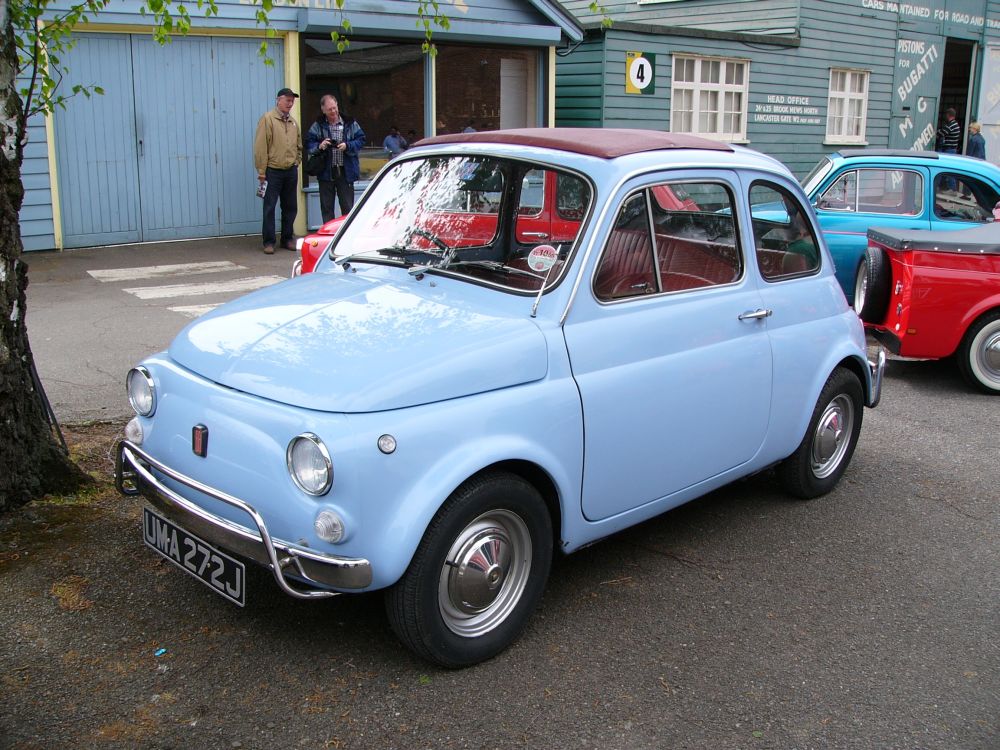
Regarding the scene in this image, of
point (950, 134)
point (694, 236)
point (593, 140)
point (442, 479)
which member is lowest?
point (442, 479)

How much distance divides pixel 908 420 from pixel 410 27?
996 centimetres

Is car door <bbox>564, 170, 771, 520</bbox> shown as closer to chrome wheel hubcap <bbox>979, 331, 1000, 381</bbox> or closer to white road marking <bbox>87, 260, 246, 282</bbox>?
chrome wheel hubcap <bbox>979, 331, 1000, 381</bbox>

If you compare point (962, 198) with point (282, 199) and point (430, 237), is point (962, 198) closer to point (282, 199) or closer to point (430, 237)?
point (430, 237)

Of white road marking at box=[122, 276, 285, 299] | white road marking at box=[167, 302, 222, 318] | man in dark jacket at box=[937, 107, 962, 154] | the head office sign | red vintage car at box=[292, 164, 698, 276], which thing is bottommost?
white road marking at box=[167, 302, 222, 318]

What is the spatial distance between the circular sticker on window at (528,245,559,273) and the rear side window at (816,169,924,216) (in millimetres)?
6330

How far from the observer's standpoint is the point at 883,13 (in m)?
22.0

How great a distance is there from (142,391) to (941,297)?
5.79 meters

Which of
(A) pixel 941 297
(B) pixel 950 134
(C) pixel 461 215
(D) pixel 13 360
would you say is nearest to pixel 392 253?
(C) pixel 461 215

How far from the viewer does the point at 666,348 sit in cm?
400

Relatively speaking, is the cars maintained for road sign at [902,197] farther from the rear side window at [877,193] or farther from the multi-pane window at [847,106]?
the multi-pane window at [847,106]

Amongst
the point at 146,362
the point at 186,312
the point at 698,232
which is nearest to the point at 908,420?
the point at 698,232

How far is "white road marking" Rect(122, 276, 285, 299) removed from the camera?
1030 cm

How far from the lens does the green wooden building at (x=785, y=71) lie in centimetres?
1734

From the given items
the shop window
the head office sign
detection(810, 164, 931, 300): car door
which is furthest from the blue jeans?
detection(810, 164, 931, 300): car door
